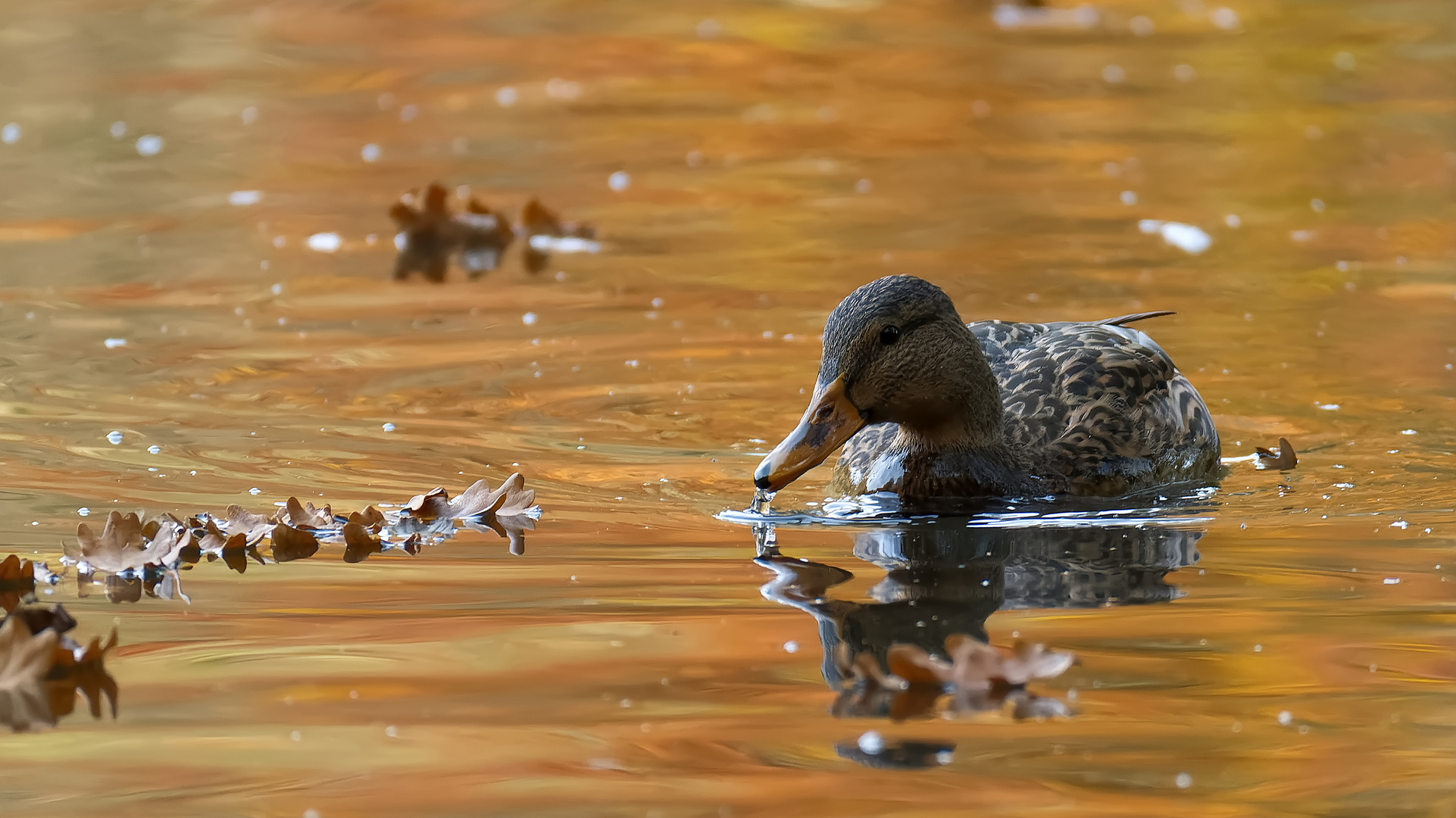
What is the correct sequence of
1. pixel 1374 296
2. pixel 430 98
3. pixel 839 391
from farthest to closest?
pixel 430 98, pixel 1374 296, pixel 839 391

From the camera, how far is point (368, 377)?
30.3 feet

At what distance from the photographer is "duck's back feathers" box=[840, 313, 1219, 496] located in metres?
7.45

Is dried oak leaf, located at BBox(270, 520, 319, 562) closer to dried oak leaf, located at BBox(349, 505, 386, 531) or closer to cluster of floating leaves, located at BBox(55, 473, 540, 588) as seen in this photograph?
cluster of floating leaves, located at BBox(55, 473, 540, 588)

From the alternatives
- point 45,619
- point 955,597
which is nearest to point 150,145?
point 45,619

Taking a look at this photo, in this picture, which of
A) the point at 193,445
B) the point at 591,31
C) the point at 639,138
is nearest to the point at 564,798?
the point at 193,445

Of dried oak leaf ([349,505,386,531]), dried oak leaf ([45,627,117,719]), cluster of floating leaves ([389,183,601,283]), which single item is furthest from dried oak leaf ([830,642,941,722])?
Answer: cluster of floating leaves ([389,183,601,283])

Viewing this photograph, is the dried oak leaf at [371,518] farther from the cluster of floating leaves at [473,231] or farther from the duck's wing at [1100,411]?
the cluster of floating leaves at [473,231]

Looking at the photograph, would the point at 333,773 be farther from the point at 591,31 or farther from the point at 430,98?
the point at 591,31

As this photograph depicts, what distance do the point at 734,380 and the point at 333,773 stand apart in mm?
4919

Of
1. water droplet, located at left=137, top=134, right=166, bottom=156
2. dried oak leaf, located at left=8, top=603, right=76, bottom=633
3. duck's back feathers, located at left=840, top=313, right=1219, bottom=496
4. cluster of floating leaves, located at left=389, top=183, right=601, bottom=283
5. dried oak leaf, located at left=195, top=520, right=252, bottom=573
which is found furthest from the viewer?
water droplet, located at left=137, top=134, right=166, bottom=156

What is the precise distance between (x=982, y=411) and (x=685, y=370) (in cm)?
244

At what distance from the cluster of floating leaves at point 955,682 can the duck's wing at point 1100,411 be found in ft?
7.77

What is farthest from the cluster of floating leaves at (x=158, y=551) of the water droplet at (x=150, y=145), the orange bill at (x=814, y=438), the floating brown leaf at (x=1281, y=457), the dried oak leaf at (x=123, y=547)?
the water droplet at (x=150, y=145)

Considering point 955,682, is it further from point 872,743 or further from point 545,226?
point 545,226
